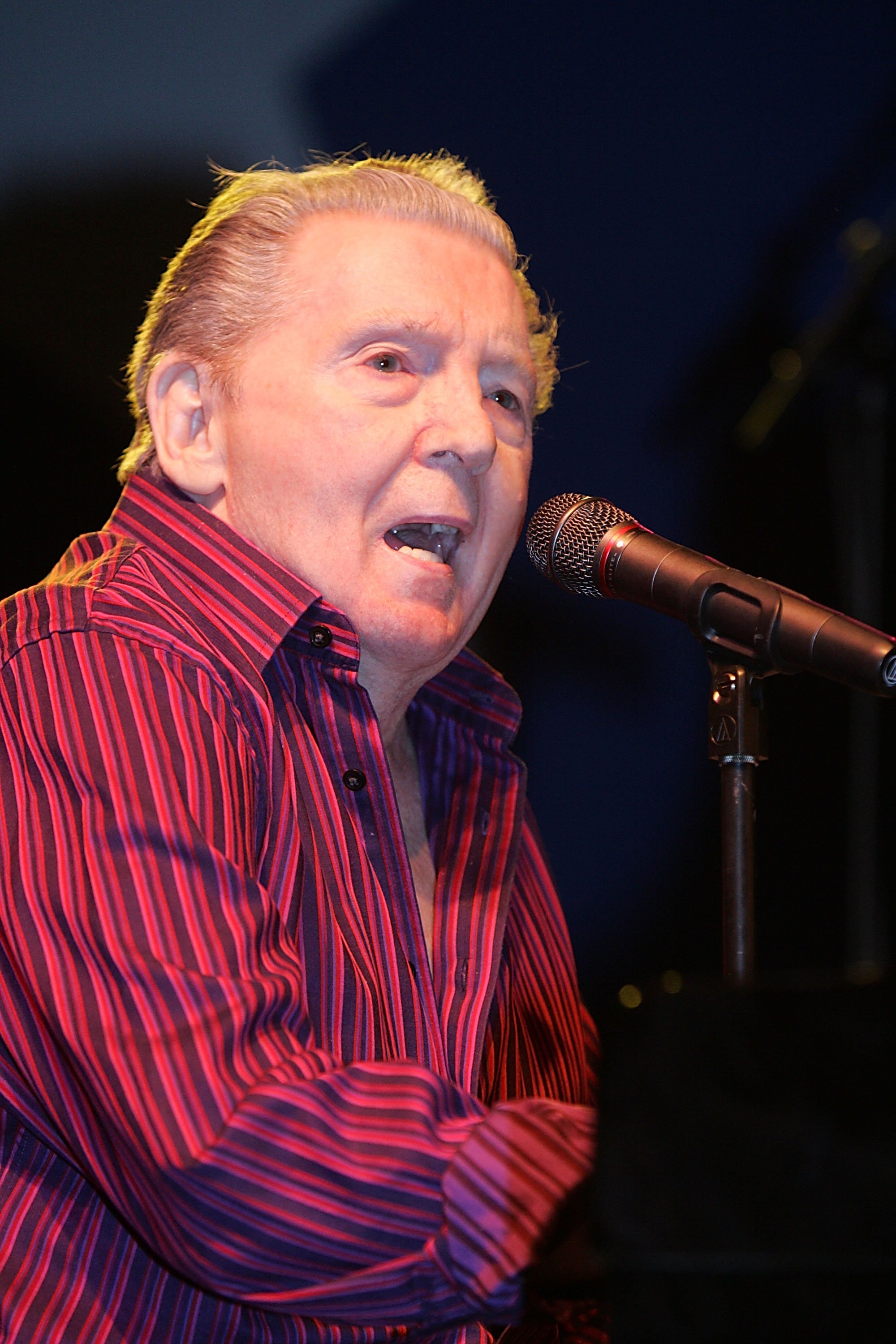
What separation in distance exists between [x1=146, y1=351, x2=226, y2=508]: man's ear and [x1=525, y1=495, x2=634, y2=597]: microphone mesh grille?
1.34ft

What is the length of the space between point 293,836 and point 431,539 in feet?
1.53

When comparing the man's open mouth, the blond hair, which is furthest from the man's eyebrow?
the man's open mouth

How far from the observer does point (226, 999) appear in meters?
0.94

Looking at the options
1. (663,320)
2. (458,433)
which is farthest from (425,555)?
(663,320)

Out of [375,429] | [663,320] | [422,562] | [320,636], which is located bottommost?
[320,636]

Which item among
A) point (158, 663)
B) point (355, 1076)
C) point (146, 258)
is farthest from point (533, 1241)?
point (146, 258)

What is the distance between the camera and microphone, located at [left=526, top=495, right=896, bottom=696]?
1111 mm

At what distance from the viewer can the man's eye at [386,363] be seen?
4.75 ft

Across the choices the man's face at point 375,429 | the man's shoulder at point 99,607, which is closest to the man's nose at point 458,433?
the man's face at point 375,429

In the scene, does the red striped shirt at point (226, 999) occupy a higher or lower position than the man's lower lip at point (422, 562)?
lower

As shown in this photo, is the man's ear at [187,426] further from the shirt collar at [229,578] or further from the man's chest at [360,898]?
the man's chest at [360,898]

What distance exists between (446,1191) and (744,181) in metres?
2.30

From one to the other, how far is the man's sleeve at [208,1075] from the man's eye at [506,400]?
0.66m

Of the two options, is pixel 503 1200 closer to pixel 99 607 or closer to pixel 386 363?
pixel 99 607
